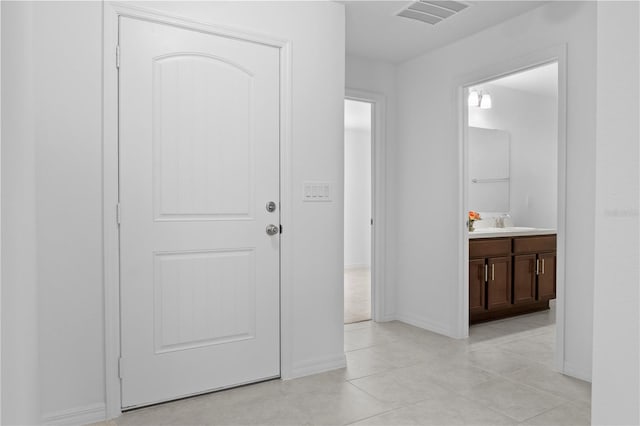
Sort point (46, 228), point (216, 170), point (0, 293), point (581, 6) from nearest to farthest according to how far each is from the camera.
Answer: point (0, 293), point (46, 228), point (216, 170), point (581, 6)

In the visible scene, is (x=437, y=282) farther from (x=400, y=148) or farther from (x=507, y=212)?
(x=507, y=212)

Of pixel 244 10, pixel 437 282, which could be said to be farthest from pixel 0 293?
pixel 437 282

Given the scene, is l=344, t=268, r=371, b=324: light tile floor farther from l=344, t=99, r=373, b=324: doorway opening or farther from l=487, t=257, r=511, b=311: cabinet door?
l=487, t=257, r=511, b=311: cabinet door

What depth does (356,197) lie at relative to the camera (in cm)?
771

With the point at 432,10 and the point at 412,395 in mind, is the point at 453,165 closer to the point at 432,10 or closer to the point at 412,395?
the point at 432,10

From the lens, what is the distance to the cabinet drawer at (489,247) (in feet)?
12.5

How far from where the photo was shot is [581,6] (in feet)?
8.91

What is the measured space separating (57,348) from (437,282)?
2796 millimetres

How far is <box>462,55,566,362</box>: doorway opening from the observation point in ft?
12.8

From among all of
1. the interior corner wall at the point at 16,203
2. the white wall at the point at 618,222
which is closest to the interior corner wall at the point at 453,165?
the white wall at the point at 618,222

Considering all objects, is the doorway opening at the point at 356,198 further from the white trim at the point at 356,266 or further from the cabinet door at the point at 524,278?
the cabinet door at the point at 524,278

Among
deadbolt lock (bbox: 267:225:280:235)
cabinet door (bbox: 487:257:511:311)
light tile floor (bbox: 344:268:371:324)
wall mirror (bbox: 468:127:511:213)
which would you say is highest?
wall mirror (bbox: 468:127:511:213)

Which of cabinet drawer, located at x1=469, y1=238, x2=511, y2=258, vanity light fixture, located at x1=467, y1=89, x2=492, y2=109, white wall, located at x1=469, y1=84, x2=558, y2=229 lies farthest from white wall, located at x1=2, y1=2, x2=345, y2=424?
white wall, located at x1=469, y1=84, x2=558, y2=229

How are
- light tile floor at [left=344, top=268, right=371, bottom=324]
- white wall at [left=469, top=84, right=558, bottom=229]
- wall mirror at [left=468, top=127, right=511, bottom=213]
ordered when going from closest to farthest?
light tile floor at [left=344, top=268, right=371, bottom=324] < wall mirror at [left=468, top=127, right=511, bottom=213] < white wall at [left=469, top=84, right=558, bottom=229]
